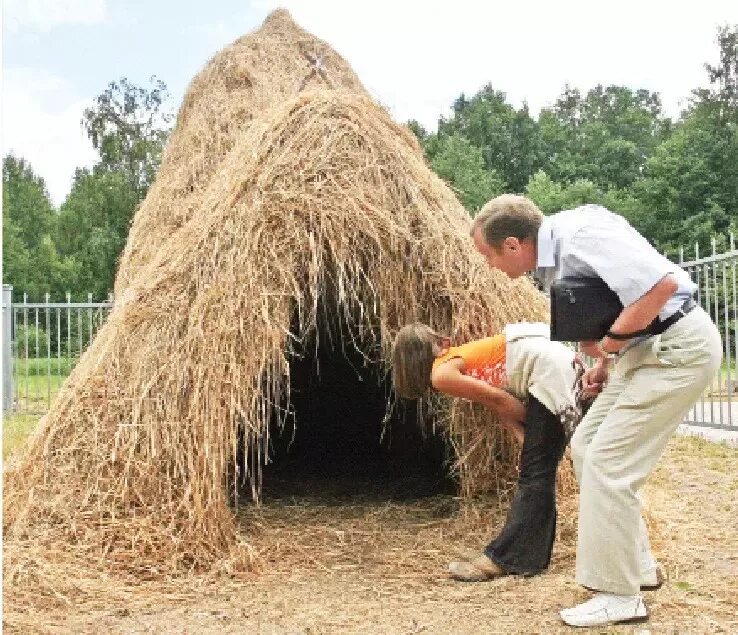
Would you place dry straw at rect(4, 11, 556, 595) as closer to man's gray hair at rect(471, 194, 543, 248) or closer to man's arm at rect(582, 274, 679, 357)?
man's gray hair at rect(471, 194, 543, 248)

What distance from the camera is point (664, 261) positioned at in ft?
12.0

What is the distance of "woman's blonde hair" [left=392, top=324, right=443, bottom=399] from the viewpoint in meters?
5.02

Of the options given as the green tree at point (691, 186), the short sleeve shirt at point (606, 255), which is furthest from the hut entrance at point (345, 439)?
the green tree at point (691, 186)

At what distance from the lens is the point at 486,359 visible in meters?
4.92

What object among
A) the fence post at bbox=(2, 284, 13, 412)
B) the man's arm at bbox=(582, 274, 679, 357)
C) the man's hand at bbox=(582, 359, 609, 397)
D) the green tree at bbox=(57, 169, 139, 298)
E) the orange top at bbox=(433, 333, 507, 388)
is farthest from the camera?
the green tree at bbox=(57, 169, 139, 298)

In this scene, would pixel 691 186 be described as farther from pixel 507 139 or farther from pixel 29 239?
pixel 29 239

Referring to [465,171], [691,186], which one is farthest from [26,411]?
[691,186]

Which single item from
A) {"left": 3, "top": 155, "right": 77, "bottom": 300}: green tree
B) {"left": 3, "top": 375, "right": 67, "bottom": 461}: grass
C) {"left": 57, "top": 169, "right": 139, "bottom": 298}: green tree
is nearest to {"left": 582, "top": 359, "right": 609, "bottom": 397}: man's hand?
{"left": 3, "top": 375, "right": 67, "bottom": 461}: grass

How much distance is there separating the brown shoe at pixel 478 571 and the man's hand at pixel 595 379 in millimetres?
1024

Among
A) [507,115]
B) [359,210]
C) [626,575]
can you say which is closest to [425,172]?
[359,210]

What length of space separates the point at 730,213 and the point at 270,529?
30.7 meters

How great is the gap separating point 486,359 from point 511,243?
103 cm

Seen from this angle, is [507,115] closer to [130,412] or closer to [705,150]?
[705,150]

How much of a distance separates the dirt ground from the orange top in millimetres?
1014
